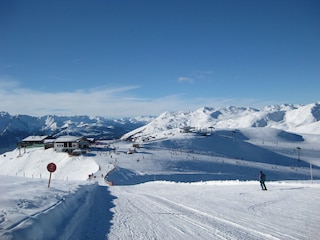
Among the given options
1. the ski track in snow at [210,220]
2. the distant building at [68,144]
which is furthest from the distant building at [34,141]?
the ski track in snow at [210,220]

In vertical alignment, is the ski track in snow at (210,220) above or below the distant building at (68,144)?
below

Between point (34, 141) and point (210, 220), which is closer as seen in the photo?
point (210, 220)

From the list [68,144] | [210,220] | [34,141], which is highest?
[34,141]

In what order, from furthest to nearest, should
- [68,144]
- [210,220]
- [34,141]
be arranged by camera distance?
[34,141] → [68,144] → [210,220]

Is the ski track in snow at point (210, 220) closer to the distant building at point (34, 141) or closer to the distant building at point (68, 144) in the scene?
the distant building at point (68, 144)

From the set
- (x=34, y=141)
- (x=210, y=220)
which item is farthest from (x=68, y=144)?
(x=210, y=220)

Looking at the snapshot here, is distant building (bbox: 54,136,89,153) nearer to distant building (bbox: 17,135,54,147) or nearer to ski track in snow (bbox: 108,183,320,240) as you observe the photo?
distant building (bbox: 17,135,54,147)

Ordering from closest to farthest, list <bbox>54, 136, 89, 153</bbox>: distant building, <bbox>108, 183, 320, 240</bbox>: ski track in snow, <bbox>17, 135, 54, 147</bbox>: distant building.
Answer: <bbox>108, 183, 320, 240</bbox>: ski track in snow, <bbox>54, 136, 89, 153</bbox>: distant building, <bbox>17, 135, 54, 147</bbox>: distant building

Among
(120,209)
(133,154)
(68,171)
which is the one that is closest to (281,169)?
(133,154)

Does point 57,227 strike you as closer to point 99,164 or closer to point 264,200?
point 264,200

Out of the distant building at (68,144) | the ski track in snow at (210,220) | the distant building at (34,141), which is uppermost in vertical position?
the distant building at (34,141)

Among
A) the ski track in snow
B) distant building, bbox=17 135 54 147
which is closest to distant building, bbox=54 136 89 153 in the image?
distant building, bbox=17 135 54 147

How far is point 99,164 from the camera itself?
62.2m

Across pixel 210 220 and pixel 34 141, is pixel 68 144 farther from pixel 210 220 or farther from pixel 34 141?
pixel 210 220
